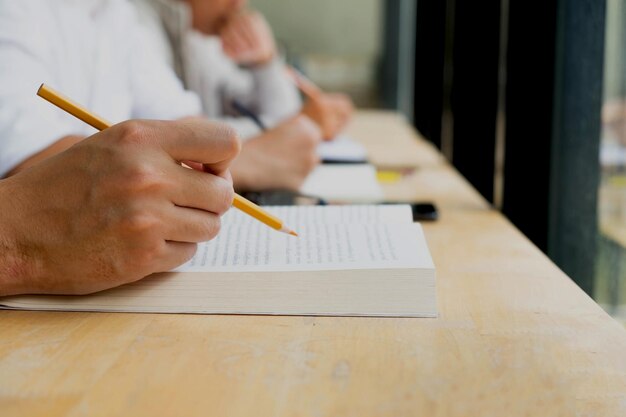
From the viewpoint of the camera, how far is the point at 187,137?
0.66 meters

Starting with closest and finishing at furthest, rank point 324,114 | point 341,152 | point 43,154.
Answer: point 43,154, point 341,152, point 324,114

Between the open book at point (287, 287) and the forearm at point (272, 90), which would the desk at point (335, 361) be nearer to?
the open book at point (287, 287)

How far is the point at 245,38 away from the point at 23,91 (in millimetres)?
1748

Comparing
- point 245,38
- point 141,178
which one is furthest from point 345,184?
point 245,38

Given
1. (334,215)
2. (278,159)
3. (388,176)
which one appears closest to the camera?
(334,215)

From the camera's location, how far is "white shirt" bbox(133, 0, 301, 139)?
236 cm

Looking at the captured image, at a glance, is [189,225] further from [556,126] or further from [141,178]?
[556,126]

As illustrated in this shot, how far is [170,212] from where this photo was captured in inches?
26.5

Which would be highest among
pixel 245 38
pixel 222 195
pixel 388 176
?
pixel 245 38

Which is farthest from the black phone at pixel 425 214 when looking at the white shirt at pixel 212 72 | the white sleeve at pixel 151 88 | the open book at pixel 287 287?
the white shirt at pixel 212 72

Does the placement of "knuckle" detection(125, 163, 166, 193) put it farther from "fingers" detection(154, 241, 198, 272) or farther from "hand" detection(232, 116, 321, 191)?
"hand" detection(232, 116, 321, 191)

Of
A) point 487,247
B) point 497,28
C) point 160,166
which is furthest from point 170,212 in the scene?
point 497,28

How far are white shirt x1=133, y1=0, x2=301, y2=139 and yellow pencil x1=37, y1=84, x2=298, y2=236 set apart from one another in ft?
5.21

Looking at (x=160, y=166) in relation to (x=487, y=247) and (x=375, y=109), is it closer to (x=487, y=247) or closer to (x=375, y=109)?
(x=487, y=247)
